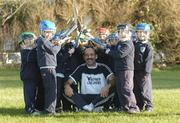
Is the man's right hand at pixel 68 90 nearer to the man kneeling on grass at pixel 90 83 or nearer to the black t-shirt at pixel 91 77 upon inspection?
the man kneeling on grass at pixel 90 83

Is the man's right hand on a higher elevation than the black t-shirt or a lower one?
lower

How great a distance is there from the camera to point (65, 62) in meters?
11.3

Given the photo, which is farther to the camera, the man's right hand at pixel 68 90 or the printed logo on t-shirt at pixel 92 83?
the printed logo on t-shirt at pixel 92 83

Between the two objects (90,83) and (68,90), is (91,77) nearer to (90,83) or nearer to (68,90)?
(90,83)

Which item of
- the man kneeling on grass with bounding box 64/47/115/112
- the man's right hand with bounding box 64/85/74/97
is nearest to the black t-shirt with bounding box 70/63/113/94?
the man kneeling on grass with bounding box 64/47/115/112

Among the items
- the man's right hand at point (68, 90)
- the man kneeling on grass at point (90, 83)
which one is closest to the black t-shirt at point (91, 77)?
the man kneeling on grass at point (90, 83)

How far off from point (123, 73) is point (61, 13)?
26089mm

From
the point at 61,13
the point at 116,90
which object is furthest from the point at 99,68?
the point at 61,13

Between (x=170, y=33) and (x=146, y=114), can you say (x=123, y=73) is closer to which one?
(x=146, y=114)

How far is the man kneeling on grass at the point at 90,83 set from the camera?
11141mm

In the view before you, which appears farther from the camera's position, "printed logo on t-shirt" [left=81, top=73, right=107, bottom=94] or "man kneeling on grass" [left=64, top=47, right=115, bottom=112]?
"printed logo on t-shirt" [left=81, top=73, right=107, bottom=94]

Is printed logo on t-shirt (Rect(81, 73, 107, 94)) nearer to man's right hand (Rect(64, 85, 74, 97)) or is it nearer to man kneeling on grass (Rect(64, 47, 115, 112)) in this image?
man kneeling on grass (Rect(64, 47, 115, 112))

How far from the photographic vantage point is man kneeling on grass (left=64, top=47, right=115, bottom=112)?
11.1 m

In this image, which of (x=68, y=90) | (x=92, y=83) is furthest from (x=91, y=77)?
(x=68, y=90)
